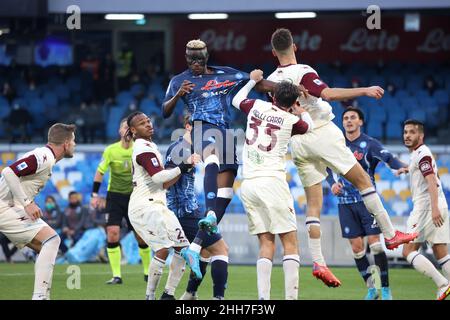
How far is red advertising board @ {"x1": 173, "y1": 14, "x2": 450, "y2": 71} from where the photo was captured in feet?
93.7

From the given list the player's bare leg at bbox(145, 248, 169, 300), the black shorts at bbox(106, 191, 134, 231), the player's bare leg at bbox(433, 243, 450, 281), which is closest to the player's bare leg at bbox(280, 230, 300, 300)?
the player's bare leg at bbox(145, 248, 169, 300)

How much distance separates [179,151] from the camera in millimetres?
11625

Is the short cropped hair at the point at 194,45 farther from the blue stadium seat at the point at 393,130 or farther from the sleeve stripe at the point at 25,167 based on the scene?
the blue stadium seat at the point at 393,130

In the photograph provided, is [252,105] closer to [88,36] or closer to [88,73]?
[88,73]

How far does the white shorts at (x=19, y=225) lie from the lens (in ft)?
35.3

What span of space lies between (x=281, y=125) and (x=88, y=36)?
65.0 feet

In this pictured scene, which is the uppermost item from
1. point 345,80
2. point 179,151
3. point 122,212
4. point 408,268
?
point 345,80

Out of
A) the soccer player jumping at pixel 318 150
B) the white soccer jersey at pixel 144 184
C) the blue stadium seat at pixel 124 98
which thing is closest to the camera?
the soccer player jumping at pixel 318 150

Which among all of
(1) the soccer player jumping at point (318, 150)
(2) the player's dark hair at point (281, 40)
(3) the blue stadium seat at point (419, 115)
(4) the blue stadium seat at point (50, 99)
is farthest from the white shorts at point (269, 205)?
(4) the blue stadium seat at point (50, 99)

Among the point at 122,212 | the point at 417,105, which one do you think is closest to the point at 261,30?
the point at 417,105

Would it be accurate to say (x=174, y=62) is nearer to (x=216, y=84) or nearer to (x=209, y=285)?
(x=209, y=285)

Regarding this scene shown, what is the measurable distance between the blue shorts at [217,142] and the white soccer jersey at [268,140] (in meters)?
0.73

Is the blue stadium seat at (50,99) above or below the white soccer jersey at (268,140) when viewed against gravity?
above

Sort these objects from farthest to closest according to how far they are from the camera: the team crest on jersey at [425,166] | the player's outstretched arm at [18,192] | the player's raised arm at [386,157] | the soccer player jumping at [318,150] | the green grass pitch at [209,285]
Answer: the player's raised arm at [386,157] < the green grass pitch at [209,285] < the team crest on jersey at [425,166] < the soccer player jumping at [318,150] < the player's outstretched arm at [18,192]
